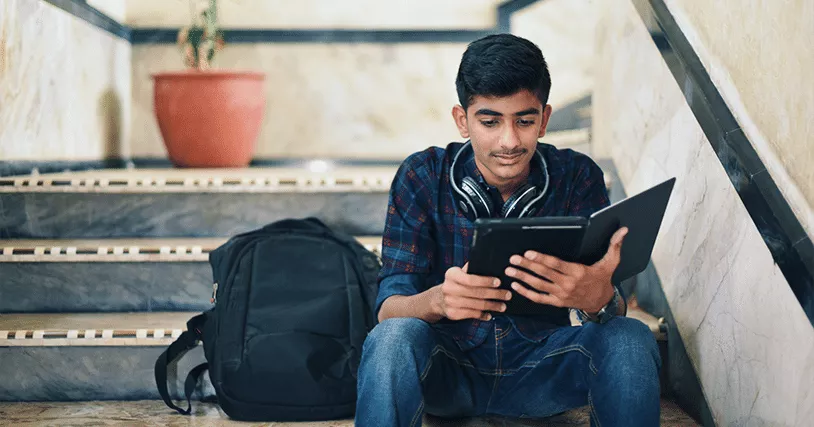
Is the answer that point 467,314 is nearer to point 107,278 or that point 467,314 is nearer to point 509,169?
point 509,169

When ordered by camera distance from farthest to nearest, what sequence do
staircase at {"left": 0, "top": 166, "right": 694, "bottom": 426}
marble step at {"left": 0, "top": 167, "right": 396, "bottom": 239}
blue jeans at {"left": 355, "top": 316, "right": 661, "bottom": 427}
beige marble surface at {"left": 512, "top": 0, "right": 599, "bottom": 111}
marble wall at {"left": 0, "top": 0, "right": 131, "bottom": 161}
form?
beige marble surface at {"left": 512, "top": 0, "right": 599, "bottom": 111}, marble wall at {"left": 0, "top": 0, "right": 131, "bottom": 161}, marble step at {"left": 0, "top": 167, "right": 396, "bottom": 239}, staircase at {"left": 0, "top": 166, "right": 694, "bottom": 426}, blue jeans at {"left": 355, "top": 316, "right": 661, "bottom": 427}

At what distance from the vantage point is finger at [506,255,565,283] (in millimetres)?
1354

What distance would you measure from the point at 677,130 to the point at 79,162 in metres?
2.37

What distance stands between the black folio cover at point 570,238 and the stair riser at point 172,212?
4.24ft

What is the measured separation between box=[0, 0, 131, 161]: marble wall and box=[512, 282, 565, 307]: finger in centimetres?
200

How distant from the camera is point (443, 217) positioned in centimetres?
169

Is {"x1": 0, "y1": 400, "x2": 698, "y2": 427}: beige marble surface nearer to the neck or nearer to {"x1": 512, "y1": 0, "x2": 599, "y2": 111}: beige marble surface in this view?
the neck

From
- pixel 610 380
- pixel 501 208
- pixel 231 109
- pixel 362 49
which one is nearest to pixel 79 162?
pixel 231 109

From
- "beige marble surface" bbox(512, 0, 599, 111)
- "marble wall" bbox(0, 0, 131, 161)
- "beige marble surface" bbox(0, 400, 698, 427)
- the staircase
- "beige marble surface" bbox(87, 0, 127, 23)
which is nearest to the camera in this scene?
"beige marble surface" bbox(0, 400, 698, 427)

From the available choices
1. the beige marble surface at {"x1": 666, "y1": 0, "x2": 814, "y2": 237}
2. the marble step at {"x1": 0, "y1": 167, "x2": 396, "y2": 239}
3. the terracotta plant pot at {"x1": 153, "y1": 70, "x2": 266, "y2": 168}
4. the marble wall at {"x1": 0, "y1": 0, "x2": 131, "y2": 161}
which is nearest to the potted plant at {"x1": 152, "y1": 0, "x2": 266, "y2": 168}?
the terracotta plant pot at {"x1": 153, "y1": 70, "x2": 266, "y2": 168}

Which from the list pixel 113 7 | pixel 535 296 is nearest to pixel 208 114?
pixel 113 7

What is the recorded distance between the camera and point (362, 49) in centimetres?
421

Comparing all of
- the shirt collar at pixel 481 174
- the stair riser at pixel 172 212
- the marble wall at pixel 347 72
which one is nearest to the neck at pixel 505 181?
the shirt collar at pixel 481 174

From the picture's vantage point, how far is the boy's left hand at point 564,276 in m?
1.36
